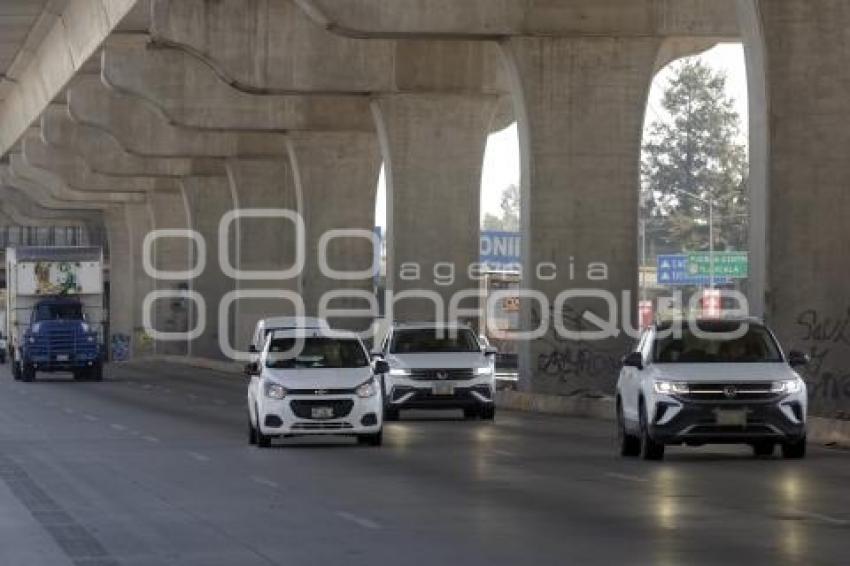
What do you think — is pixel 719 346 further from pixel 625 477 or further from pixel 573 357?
pixel 573 357

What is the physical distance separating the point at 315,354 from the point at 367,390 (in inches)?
61.1

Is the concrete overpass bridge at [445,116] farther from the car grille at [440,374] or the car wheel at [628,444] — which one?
the car wheel at [628,444]

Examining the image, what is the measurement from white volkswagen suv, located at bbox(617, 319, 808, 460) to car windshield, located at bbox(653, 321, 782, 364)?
1cm

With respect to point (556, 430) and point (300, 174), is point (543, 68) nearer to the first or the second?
point (556, 430)

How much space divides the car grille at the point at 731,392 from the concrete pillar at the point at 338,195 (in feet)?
159

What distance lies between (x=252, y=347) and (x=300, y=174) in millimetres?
32493

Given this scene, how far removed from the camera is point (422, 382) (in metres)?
42.5

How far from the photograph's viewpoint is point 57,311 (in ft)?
242

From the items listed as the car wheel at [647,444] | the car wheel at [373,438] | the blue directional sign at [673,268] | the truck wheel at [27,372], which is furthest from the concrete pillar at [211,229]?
the car wheel at [647,444]

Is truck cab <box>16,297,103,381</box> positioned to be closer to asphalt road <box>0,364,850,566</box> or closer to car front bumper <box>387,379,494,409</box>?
car front bumper <box>387,379,494,409</box>

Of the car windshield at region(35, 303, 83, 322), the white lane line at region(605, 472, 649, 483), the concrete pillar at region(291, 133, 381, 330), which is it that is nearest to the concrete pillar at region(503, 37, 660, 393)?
the white lane line at region(605, 472, 649, 483)

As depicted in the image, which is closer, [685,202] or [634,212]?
[634,212]

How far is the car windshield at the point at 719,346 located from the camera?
28.8m

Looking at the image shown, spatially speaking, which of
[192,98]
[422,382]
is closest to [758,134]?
[422,382]
